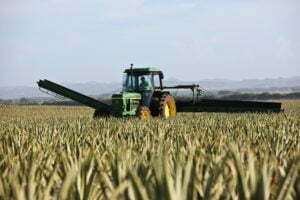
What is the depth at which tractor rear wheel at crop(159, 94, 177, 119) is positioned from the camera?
56.3 feet

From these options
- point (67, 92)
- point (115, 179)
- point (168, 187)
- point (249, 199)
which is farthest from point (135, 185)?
point (67, 92)

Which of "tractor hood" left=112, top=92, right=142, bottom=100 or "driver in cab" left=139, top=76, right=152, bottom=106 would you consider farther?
"driver in cab" left=139, top=76, right=152, bottom=106

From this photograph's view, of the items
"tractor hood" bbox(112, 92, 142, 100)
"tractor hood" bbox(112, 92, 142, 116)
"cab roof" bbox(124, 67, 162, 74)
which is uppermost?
"cab roof" bbox(124, 67, 162, 74)

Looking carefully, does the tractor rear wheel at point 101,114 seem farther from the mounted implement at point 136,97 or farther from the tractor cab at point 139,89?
the tractor cab at point 139,89

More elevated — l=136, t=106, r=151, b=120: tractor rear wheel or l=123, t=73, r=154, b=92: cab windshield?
l=123, t=73, r=154, b=92: cab windshield

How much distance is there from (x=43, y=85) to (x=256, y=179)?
606 inches

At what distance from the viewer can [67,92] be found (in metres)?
17.1

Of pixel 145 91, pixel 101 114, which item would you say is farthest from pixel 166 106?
pixel 101 114

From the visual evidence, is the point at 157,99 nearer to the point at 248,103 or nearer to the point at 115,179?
the point at 248,103

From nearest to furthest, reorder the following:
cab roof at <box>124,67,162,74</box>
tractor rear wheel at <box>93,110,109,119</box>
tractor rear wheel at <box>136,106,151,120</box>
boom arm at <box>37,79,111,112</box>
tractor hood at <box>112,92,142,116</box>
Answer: tractor rear wheel at <box>136,106,151,120</box>, tractor hood at <box>112,92,142,116</box>, boom arm at <box>37,79,111,112</box>, cab roof at <box>124,67,162,74</box>, tractor rear wheel at <box>93,110,109,119</box>

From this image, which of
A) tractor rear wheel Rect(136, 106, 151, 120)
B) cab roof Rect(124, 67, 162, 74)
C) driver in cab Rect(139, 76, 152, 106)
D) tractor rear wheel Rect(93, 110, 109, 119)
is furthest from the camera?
tractor rear wheel Rect(93, 110, 109, 119)

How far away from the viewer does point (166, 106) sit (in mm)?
18031

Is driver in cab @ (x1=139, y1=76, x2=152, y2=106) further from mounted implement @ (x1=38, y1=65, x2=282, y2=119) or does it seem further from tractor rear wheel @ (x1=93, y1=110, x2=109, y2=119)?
tractor rear wheel @ (x1=93, y1=110, x2=109, y2=119)

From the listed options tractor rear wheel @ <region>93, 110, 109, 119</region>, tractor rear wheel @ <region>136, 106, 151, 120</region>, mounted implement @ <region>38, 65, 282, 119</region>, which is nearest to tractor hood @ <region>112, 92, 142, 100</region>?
mounted implement @ <region>38, 65, 282, 119</region>
